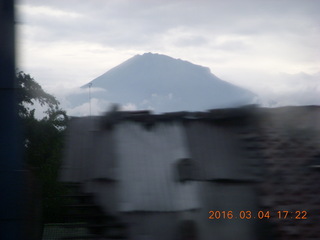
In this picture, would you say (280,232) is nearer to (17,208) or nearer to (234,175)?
(234,175)

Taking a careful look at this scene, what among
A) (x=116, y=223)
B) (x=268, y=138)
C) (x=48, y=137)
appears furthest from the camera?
(x=48, y=137)

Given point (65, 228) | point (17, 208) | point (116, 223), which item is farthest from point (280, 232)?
point (17, 208)

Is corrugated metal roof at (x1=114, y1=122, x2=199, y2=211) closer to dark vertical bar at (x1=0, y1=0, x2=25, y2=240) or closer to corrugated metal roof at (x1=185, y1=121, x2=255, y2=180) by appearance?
corrugated metal roof at (x1=185, y1=121, x2=255, y2=180)

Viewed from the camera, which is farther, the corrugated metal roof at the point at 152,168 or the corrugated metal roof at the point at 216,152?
the corrugated metal roof at the point at 216,152

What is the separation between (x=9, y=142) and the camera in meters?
4.68

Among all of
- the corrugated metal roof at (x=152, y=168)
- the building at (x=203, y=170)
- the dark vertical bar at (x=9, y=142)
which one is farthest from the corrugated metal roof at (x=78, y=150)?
the dark vertical bar at (x=9, y=142)

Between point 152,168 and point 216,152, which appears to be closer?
point 152,168

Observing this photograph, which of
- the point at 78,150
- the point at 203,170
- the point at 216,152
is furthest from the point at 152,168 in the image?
the point at 78,150

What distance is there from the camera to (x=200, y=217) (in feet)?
15.0

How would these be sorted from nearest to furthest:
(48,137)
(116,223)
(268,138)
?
(116,223), (268,138), (48,137)

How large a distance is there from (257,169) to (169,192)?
0.91m

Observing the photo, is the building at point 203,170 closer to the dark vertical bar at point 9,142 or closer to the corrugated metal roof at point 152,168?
the corrugated metal roof at point 152,168

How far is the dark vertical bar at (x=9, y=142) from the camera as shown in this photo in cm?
457

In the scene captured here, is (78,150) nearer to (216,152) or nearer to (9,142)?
(9,142)
